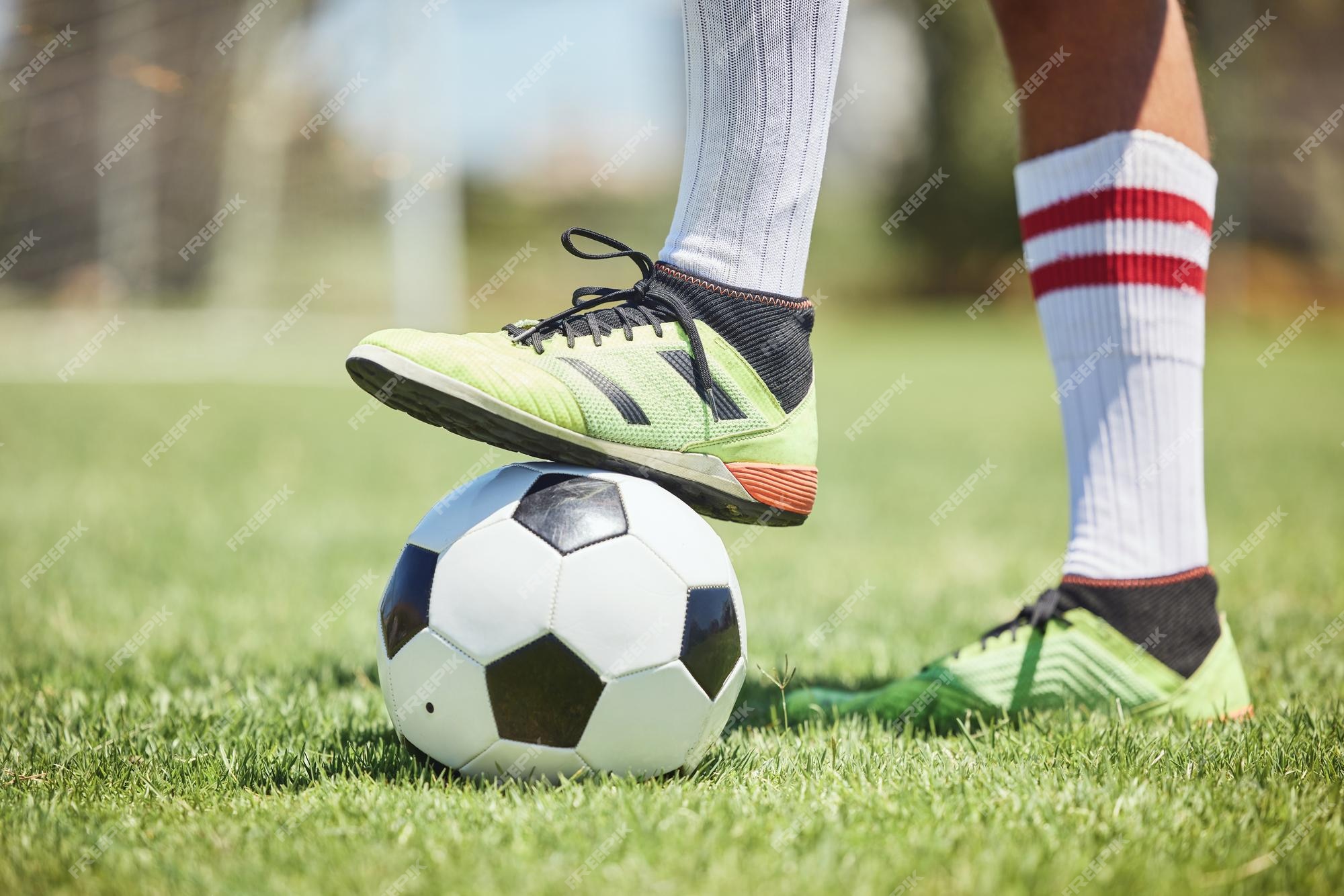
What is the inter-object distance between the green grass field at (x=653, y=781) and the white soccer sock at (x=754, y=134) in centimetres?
87

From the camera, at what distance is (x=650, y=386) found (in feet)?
5.94

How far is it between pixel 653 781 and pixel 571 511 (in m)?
0.44

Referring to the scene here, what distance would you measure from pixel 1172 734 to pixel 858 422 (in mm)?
6963

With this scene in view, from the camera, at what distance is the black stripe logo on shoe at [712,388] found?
6.05ft

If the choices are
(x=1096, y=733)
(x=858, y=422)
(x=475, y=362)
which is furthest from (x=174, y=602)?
(x=858, y=422)

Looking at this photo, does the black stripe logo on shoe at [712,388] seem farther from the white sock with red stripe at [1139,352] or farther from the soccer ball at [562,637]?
the white sock with red stripe at [1139,352]

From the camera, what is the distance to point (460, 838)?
1.40 metres

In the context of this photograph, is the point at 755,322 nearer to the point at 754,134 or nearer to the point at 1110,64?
the point at 754,134

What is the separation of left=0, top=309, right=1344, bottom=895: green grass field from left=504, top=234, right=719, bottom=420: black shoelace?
0.70 m

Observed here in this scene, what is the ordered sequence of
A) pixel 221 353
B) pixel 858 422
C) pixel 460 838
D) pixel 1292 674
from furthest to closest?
pixel 221 353 < pixel 858 422 < pixel 1292 674 < pixel 460 838

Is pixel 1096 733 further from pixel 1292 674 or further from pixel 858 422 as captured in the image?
pixel 858 422

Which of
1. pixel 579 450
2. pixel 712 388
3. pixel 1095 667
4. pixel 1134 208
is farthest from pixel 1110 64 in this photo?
pixel 579 450

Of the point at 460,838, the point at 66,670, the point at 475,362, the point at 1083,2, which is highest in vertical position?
the point at 1083,2

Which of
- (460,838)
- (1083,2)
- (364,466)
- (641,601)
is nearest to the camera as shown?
(460,838)
